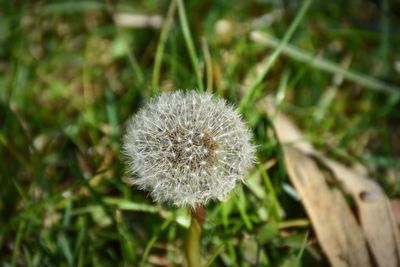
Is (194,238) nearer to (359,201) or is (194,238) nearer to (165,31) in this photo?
(359,201)

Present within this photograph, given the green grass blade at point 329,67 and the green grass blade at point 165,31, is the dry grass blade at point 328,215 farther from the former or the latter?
the green grass blade at point 165,31

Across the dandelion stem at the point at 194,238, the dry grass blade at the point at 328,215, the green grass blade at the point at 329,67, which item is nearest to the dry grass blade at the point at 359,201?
the dry grass blade at the point at 328,215

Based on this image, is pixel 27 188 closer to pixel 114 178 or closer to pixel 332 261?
pixel 114 178

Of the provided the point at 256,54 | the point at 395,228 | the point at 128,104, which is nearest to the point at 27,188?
the point at 128,104

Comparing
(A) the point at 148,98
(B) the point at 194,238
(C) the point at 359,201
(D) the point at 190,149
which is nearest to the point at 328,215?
(C) the point at 359,201

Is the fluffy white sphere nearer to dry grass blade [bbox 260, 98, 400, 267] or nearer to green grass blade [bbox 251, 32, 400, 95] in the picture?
dry grass blade [bbox 260, 98, 400, 267]

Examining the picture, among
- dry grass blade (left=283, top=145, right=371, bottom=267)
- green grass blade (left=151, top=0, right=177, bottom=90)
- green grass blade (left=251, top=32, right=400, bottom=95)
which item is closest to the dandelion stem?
dry grass blade (left=283, top=145, right=371, bottom=267)
